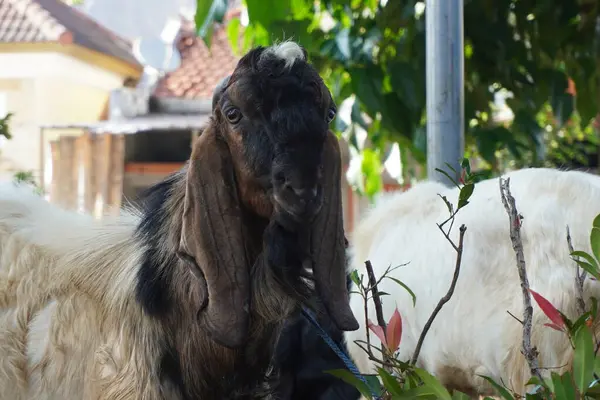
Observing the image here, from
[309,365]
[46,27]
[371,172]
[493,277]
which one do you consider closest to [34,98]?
[46,27]

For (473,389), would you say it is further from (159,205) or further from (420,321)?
(159,205)

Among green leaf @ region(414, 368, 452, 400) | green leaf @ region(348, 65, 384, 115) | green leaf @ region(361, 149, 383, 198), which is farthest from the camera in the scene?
green leaf @ region(361, 149, 383, 198)

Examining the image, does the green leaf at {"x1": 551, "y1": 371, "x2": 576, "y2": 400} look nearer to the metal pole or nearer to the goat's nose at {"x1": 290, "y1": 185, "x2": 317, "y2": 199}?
the goat's nose at {"x1": 290, "y1": 185, "x2": 317, "y2": 199}

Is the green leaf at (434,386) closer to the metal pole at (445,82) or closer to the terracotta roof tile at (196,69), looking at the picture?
the metal pole at (445,82)

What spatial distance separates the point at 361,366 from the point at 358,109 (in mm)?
1733

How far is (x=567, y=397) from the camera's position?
51.6 inches

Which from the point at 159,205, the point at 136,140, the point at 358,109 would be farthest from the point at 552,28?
the point at 136,140

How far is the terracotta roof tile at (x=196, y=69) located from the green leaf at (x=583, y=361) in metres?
9.43

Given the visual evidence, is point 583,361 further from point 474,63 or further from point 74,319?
point 474,63

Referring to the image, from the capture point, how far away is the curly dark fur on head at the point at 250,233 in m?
1.80

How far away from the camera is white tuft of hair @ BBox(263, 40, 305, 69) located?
1.87 meters

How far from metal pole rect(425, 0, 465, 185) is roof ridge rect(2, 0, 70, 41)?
26.4ft

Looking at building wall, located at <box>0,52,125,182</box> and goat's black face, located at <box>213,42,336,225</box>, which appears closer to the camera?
goat's black face, located at <box>213,42,336,225</box>

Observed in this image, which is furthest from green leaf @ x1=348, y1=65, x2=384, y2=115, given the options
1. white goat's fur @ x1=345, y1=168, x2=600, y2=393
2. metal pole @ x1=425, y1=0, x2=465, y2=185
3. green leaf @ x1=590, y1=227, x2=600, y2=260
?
green leaf @ x1=590, y1=227, x2=600, y2=260
